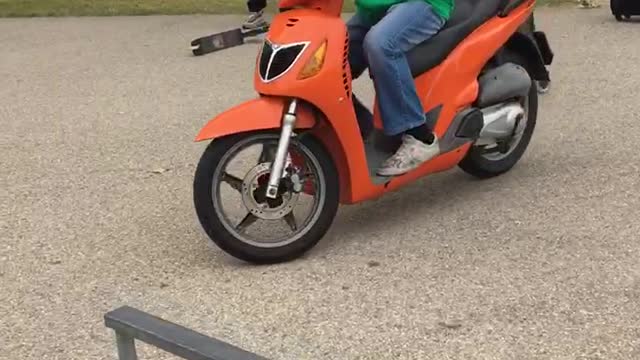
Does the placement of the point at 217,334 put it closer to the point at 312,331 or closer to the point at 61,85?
the point at 312,331

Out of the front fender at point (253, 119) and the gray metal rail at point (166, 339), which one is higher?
the gray metal rail at point (166, 339)

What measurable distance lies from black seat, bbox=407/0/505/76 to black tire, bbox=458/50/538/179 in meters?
0.35

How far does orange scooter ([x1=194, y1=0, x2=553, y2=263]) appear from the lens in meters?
3.71

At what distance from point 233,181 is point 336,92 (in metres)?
0.55

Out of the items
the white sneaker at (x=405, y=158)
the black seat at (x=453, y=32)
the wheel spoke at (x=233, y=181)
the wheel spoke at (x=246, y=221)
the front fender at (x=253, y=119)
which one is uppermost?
the black seat at (x=453, y=32)

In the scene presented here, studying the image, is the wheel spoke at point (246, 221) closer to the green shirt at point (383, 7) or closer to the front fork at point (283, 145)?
the front fork at point (283, 145)

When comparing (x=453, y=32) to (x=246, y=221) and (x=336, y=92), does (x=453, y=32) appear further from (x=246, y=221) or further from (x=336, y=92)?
(x=246, y=221)

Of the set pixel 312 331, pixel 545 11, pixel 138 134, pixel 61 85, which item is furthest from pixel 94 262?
pixel 545 11

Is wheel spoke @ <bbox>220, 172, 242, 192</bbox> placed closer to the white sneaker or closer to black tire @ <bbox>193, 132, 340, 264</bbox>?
black tire @ <bbox>193, 132, 340, 264</bbox>

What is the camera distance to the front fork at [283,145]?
369cm

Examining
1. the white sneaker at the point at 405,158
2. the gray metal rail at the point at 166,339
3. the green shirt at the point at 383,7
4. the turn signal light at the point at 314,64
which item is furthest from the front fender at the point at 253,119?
the gray metal rail at the point at 166,339

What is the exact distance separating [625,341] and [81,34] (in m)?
7.98

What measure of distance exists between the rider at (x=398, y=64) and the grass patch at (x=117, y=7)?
6.67 m

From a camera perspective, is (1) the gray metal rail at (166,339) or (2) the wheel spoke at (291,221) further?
(2) the wheel spoke at (291,221)
